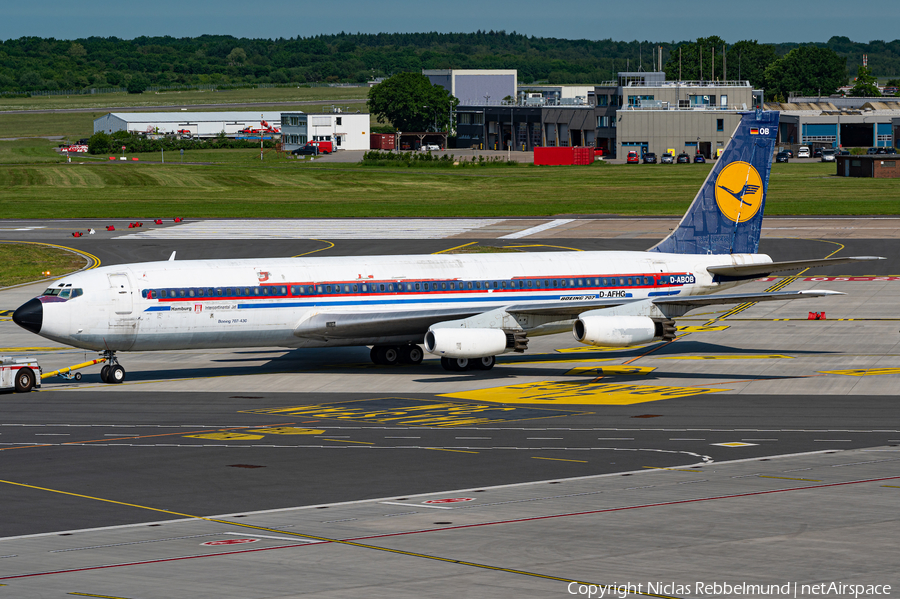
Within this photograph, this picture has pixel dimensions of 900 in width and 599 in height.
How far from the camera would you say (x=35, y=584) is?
1928 cm

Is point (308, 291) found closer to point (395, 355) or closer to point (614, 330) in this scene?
point (395, 355)

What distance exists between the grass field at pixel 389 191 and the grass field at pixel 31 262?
27.9 m

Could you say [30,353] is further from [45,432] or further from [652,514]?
[652,514]

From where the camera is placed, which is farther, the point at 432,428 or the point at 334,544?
the point at 432,428

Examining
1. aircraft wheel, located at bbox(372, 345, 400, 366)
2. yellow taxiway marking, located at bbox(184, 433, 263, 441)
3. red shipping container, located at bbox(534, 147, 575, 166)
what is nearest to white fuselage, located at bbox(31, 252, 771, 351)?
aircraft wheel, located at bbox(372, 345, 400, 366)

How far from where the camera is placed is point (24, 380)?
44000mm

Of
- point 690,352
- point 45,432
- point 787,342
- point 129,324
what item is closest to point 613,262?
point 690,352

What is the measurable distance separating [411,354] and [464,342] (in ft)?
21.5

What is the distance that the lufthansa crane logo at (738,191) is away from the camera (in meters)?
51.9

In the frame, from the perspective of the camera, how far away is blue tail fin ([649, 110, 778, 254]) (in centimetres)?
5162

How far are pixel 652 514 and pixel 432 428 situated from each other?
41.9ft

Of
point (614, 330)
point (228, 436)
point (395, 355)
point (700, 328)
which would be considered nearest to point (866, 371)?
point (614, 330)

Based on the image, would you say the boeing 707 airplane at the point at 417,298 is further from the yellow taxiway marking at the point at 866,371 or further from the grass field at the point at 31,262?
the grass field at the point at 31,262

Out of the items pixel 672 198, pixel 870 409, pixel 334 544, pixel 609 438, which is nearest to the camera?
pixel 334 544
